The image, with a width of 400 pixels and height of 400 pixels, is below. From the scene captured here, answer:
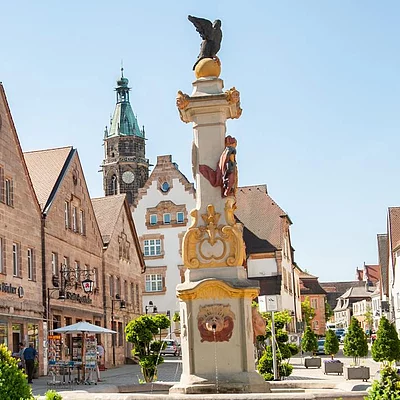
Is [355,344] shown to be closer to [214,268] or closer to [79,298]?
[79,298]

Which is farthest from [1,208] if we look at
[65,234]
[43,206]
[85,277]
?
[85,277]

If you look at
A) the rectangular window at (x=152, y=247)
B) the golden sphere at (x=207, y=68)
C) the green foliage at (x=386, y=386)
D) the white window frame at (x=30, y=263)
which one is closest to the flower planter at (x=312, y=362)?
the white window frame at (x=30, y=263)

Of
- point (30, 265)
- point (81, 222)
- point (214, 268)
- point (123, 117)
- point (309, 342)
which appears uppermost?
point (123, 117)

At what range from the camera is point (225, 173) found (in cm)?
1853

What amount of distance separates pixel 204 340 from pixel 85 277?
26.1 meters

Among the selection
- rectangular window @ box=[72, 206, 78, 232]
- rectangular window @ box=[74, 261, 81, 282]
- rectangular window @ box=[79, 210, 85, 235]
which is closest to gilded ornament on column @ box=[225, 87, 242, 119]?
rectangular window @ box=[74, 261, 81, 282]

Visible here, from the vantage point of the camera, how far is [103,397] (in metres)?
15.1

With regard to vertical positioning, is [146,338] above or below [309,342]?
above

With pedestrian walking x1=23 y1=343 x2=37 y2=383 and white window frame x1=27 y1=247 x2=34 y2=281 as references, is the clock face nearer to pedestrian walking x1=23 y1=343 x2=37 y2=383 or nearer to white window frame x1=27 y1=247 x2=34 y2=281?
white window frame x1=27 y1=247 x2=34 y2=281

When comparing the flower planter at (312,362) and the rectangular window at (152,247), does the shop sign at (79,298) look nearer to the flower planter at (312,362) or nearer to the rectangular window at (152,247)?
the flower planter at (312,362)

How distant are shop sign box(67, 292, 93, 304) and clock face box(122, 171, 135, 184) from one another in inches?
3119

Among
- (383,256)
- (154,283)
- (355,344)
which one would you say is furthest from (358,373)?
(383,256)

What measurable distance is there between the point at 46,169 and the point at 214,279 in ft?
82.7

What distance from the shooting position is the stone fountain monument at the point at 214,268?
17938 mm
